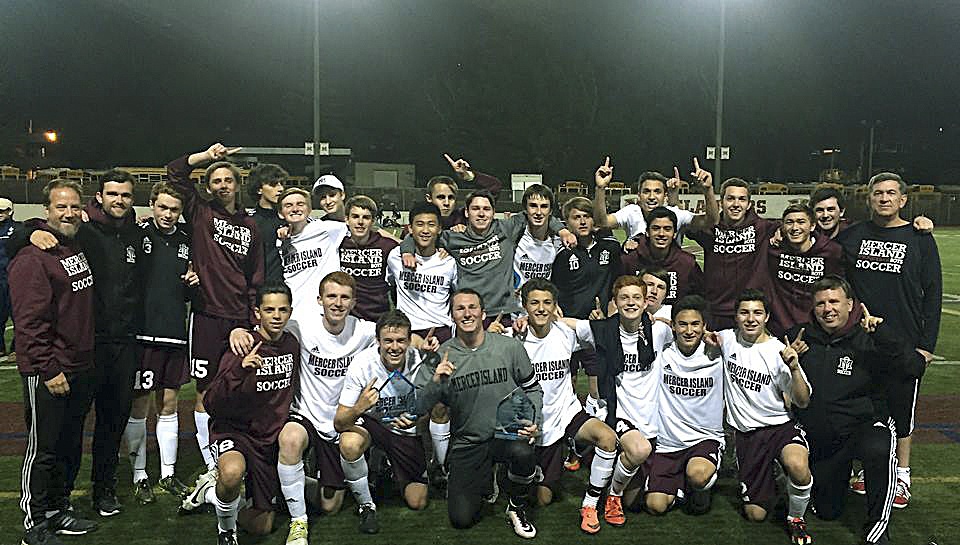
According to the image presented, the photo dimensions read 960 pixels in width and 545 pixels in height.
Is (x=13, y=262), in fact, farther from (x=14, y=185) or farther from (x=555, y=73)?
(x=555, y=73)

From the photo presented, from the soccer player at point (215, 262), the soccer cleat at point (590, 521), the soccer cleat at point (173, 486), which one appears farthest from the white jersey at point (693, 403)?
the soccer cleat at point (173, 486)

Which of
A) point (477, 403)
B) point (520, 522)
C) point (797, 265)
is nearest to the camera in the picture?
point (520, 522)

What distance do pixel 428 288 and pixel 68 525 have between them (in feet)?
8.46

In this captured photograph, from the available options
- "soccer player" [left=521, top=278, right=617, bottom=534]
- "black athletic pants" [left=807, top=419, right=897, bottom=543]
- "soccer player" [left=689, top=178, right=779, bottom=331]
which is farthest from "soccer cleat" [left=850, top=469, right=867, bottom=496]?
"soccer player" [left=521, top=278, right=617, bottom=534]

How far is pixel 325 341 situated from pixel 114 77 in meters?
42.6

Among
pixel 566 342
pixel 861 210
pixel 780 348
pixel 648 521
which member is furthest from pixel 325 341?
pixel 861 210

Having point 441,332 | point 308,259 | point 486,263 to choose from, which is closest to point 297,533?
point 441,332

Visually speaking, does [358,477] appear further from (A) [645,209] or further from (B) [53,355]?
(A) [645,209]

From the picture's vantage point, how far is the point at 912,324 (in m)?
4.96

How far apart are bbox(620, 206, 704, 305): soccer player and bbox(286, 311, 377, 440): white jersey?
84.4 inches

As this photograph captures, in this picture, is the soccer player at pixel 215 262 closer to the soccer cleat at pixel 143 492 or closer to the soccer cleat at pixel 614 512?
the soccer cleat at pixel 143 492

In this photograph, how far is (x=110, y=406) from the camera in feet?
15.1

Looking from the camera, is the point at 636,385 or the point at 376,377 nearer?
the point at 376,377

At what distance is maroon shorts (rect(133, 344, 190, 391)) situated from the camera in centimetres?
487
